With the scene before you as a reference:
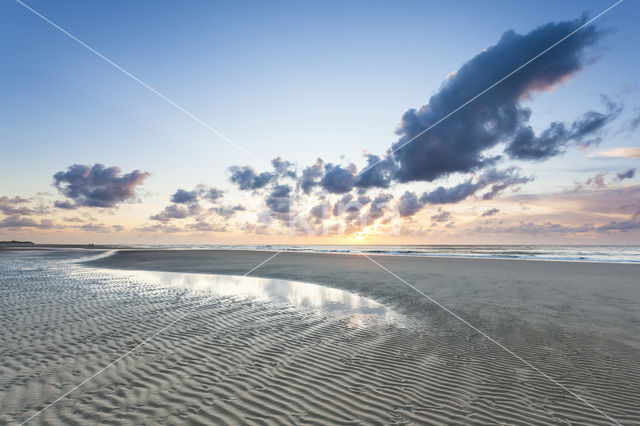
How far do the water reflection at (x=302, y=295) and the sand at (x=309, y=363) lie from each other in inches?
27.3

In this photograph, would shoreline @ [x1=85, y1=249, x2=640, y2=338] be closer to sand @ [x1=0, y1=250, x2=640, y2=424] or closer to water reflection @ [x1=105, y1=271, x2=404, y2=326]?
sand @ [x1=0, y1=250, x2=640, y2=424]

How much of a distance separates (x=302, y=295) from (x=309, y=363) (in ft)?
26.9

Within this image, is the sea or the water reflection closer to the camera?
the water reflection

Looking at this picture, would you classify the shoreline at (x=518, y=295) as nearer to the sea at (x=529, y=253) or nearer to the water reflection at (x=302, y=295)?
the water reflection at (x=302, y=295)

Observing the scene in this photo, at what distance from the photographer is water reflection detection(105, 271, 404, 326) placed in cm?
1087

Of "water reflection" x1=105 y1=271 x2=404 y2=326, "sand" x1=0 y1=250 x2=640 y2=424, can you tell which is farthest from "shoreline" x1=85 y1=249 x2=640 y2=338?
"water reflection" x1=105 y1=271 x2=404 y2=326

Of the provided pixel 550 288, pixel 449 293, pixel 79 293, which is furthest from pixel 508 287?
pixel 79 293

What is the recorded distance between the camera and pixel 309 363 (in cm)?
639

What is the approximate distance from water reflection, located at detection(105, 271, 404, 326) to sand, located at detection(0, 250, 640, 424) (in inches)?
27.3

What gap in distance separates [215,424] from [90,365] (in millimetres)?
3786

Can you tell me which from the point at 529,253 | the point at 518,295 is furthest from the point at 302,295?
the point at 529,253

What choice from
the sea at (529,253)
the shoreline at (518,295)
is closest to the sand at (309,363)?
the shoreline at (518,295)

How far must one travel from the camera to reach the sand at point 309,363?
4609mm

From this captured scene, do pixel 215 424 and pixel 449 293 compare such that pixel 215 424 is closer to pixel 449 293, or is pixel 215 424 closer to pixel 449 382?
pixel 449 382
